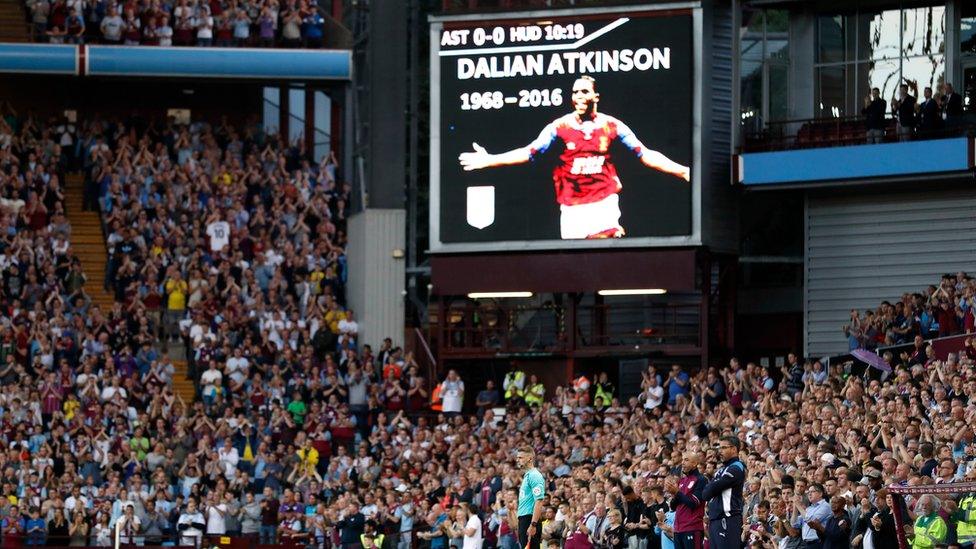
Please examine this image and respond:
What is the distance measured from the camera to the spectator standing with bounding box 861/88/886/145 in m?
36.4

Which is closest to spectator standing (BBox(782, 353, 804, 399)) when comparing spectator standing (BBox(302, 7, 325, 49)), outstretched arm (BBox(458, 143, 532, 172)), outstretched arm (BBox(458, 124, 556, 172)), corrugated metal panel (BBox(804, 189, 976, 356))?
corrugated metal panel (BBox(804, 189, 976, 356))

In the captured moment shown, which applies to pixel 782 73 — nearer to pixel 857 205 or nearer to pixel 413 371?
pixel 857 205

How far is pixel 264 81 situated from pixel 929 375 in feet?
68.0

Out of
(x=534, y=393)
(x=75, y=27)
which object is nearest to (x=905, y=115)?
(x=534, y=393)

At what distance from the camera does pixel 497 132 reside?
38.8 meters

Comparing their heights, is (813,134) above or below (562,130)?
below

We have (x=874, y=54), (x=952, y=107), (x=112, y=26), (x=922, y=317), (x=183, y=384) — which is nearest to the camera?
(x=922, y=317)

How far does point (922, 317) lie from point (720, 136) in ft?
22.3

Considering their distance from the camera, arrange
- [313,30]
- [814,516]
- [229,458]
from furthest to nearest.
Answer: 1. [313,30]
2. [229,458]
3. [814,516]

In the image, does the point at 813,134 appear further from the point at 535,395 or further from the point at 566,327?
the point at 535,395

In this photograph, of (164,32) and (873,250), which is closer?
(873,250)

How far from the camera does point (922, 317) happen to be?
3309cm

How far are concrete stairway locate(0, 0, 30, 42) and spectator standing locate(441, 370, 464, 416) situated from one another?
14748mm

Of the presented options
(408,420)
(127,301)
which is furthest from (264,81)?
(408,420)
